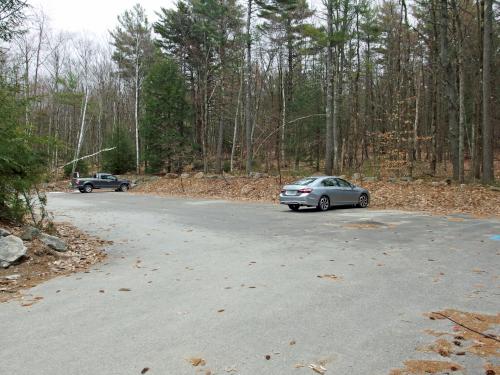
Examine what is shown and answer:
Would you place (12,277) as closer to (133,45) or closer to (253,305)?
(253,305)

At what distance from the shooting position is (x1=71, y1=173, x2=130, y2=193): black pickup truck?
35.1 meters

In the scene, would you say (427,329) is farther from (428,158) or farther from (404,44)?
(428,158)

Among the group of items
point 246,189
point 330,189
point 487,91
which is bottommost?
point 246,189

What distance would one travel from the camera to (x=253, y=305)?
5395mm

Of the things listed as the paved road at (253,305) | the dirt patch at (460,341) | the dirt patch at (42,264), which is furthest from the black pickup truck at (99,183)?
the dirt patch at (460,341)

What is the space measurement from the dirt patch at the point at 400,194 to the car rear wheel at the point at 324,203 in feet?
8.81

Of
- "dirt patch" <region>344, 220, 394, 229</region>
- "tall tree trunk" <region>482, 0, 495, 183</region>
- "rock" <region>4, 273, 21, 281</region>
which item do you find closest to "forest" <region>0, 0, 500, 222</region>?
"tall tree trunk" <region>482, 0, 495, 183</region>

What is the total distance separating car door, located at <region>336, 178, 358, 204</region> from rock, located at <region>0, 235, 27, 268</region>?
43.7 feet

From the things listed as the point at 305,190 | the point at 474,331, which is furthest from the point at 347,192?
the point at 474,331

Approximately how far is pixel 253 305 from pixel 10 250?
505 cm

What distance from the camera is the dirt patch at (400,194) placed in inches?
692

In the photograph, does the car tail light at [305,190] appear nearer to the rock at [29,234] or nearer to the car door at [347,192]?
the car door at [347,192]

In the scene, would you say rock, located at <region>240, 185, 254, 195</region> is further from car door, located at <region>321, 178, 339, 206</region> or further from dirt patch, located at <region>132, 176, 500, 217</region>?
car door, located at <region>321, 178, 339, 206</region>

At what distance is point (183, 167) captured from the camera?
41688 mm
